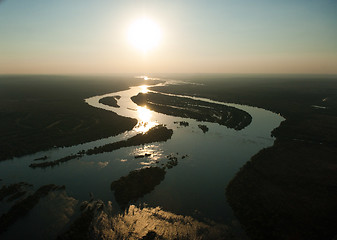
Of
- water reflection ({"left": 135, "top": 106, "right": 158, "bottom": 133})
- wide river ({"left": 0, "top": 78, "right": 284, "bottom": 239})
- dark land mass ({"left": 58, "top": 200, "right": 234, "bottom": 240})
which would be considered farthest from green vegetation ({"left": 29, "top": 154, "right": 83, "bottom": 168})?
water reflection ({"left": 135, "top": 106, "right": 158, "bottom": 133})

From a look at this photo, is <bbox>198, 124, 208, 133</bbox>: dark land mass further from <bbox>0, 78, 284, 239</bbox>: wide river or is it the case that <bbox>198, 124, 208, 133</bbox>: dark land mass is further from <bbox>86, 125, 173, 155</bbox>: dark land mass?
<bbox>86, 125, 173, 155</bbox>: dark land mass

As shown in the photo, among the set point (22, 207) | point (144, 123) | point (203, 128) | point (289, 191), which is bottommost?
point (144, 123)

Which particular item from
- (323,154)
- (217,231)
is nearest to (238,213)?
(217,231)

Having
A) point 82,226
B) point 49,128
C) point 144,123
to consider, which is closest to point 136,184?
point 82,226

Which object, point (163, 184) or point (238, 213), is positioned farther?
point (163, 184)

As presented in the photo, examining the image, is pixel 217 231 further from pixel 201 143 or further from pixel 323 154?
pixel 323 154

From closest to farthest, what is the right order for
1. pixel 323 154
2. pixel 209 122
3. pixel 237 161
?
pixel 237 161 → pixel 323 154 → pixel 209 122

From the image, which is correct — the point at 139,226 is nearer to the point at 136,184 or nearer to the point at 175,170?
the point at 136,184
